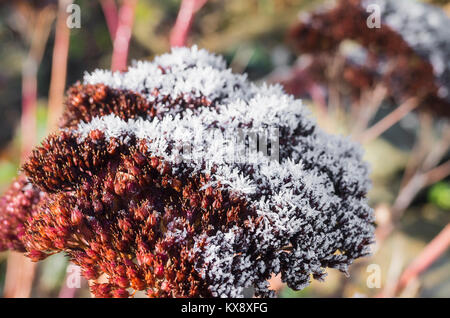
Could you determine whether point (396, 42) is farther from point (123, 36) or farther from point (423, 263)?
point (123, 36)

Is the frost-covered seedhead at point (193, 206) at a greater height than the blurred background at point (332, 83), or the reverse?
the blurred background at point (332, 83)

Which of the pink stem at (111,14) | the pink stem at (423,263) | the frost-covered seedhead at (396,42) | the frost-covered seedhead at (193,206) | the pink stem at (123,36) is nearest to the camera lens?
the frost-covered seedhead at (193,206)

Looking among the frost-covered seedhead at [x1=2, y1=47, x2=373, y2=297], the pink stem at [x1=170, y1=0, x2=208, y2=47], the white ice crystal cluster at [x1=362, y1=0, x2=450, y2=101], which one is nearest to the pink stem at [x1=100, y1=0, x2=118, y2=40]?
the pink stem at [x1=170, y1=0, x2=208, y2=47]

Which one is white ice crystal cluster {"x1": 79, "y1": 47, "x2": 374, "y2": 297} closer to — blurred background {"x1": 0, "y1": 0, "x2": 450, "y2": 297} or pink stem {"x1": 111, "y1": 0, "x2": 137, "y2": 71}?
blurred background {"x1": 0, "y1": 0, "x2": 450, "y2": 297}

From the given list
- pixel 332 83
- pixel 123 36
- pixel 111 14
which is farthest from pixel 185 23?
pixel 332 83

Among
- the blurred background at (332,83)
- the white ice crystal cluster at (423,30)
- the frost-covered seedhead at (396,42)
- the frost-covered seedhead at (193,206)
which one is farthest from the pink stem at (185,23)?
the frost-covered seedhead at (193,206)

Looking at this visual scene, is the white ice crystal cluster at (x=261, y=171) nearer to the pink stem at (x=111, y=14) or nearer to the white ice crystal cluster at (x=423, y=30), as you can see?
the white ice crystal cluster at (x=423, y=30)
